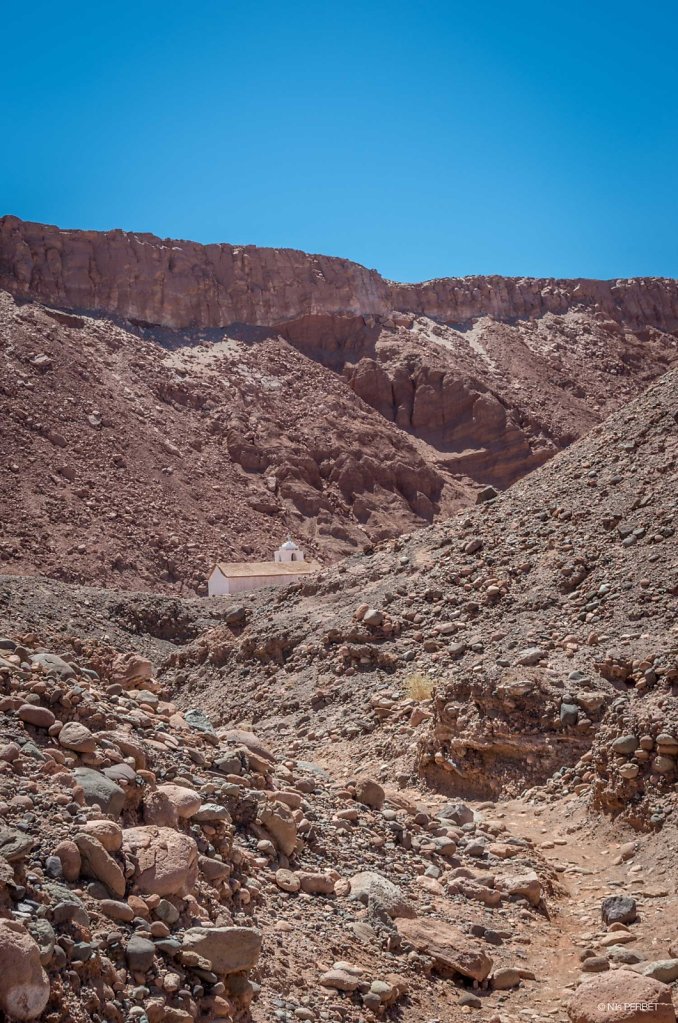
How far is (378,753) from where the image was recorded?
465 inches

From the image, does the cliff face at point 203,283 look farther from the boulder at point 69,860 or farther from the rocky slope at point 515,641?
the boulder at point 69,860

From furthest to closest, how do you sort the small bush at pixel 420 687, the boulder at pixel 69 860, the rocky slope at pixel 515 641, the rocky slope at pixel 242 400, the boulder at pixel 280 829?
the rocky slope at pixel 242 400
the small bush at pixel 420 687
the rocky slope at pixel 515 641
the boulder at pixel 280 829
the boulder at pixel 69 860

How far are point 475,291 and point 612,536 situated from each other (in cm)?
5560

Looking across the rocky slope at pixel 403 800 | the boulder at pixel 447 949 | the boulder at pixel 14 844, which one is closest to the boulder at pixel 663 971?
the rocky slope at pixel 403 800

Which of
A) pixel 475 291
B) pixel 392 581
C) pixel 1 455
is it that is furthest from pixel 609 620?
pixel 475 291

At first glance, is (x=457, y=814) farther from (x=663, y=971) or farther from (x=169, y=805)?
(x=169, y=805)

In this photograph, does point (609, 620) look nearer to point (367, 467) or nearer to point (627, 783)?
point (627, 783)

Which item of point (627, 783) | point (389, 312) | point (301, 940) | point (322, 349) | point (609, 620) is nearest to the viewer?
point (301, 940)

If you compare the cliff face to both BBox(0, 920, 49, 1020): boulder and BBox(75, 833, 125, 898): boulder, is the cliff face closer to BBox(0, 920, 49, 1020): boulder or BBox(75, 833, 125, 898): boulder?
BBox(75, 833, 125, 898): boulder

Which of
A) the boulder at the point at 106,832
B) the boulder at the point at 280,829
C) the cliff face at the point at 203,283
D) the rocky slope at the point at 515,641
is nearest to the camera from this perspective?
the boulder at the point at 106,832

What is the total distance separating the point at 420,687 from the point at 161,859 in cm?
783

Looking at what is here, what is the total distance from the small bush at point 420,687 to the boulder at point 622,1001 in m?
6.80

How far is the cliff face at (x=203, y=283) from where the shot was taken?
48.8 meters

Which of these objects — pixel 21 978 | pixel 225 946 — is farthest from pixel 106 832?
pixel 21 978
